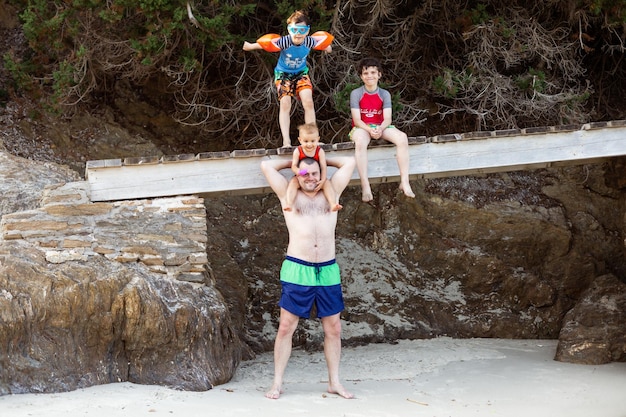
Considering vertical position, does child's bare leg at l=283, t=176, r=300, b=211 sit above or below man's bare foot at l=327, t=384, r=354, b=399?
above

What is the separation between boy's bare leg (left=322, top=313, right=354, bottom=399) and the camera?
6746 mm

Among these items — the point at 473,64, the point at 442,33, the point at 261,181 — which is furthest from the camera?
the point at 442,33

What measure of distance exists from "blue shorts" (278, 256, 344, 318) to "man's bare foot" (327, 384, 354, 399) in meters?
0.53

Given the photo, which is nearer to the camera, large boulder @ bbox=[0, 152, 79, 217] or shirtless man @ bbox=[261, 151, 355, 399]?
shirtless man @ bbox=[261, 151, 355, 399]

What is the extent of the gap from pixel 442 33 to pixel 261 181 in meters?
4.93

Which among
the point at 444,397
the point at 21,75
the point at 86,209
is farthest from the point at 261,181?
the point at 21,75

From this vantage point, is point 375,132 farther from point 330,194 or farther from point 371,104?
point 330,194

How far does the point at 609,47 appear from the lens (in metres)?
11.6

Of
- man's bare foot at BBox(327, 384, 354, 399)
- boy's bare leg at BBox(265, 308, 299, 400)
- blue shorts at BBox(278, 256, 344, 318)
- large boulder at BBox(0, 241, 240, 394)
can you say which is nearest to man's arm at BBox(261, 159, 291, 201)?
blue shorts at BBox(278, 256, 344, 318)

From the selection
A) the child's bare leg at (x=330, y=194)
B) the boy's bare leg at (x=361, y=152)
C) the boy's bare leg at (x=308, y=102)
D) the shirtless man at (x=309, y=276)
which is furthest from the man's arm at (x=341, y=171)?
the boy's bare leg at (x=308, y=102)

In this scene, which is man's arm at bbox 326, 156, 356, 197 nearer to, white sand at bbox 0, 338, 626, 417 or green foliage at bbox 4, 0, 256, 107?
white sand at bbox 0, 338, 626, 417

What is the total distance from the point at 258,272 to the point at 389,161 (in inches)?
121

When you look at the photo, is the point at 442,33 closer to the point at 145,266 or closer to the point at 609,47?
the point at 609,47

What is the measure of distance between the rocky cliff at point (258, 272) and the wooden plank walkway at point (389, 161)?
0.17 meters
